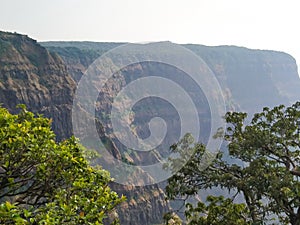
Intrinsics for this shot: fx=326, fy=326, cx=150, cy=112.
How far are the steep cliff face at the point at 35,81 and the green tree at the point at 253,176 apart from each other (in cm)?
6307

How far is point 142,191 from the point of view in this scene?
281ft

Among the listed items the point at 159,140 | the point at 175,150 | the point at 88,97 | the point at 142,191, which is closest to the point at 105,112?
the point at 88,97

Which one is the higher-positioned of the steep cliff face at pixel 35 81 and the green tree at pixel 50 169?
the steep cliff face at pixel 35 81

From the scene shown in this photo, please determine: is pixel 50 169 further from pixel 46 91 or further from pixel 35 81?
pixel 35 81

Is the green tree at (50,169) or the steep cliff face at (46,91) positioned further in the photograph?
the steep cliff face at (46,91)

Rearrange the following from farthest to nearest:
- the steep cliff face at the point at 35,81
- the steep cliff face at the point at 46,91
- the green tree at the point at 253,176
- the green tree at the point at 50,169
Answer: the steep cliff face at the point at 46,91 < the steep cliff face at the point at 35,81 < the green tree at the point at 253,176 < the green tree at the point at 50,169

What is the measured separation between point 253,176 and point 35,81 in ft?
246

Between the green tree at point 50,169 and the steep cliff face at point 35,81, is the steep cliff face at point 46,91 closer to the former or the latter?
the steep cliff face at point 35,81

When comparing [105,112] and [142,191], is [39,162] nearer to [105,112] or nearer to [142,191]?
[142,191]

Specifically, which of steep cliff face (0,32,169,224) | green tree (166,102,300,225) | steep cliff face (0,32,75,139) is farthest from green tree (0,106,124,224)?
steep cliff face (0,32,169,224)

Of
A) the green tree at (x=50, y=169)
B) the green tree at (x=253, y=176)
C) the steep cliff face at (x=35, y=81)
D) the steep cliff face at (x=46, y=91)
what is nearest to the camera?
the green tree at (x=50, y=169)

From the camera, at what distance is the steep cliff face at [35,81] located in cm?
7338

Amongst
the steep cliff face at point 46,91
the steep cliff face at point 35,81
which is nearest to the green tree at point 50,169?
the steep cliff face at point 35,81

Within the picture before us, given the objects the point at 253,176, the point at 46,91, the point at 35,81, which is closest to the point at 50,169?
the point at 253,176
